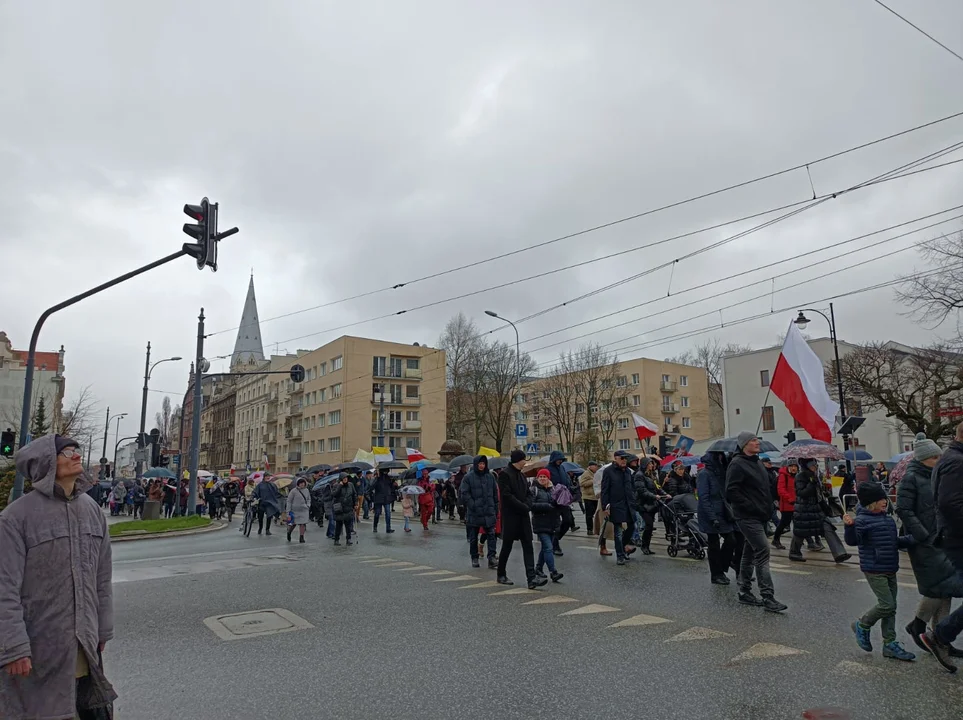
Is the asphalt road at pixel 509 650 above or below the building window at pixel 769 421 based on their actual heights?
below

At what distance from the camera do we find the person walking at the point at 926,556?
5633 millimetres

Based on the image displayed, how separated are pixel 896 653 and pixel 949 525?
1170 millimetres

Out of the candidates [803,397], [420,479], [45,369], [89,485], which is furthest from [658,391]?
[89,485]

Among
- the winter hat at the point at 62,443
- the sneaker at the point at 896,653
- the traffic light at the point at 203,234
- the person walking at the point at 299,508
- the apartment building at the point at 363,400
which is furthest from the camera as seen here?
the apartment building at the point at 363,400

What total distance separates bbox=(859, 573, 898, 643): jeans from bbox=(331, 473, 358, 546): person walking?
12306mm

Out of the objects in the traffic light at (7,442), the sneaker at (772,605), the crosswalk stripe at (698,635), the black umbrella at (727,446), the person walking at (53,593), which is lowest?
the crosswalk stripe at (698,635)

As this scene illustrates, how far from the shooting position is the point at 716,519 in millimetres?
9719

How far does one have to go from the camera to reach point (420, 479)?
2350 cm

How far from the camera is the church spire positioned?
115 m

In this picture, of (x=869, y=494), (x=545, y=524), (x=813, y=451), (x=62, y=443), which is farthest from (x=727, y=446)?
(x=62, y=443)

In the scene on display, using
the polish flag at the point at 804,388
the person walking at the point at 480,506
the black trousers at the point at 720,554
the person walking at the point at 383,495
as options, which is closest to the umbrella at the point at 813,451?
the polish flag at the point at 804,388

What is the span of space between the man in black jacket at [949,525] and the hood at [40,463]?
6.15 meters

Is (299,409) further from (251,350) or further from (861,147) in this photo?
(861,147)

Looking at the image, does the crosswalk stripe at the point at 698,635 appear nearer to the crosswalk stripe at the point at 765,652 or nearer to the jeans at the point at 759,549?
the crosswalk stripe at the point at 765,652
